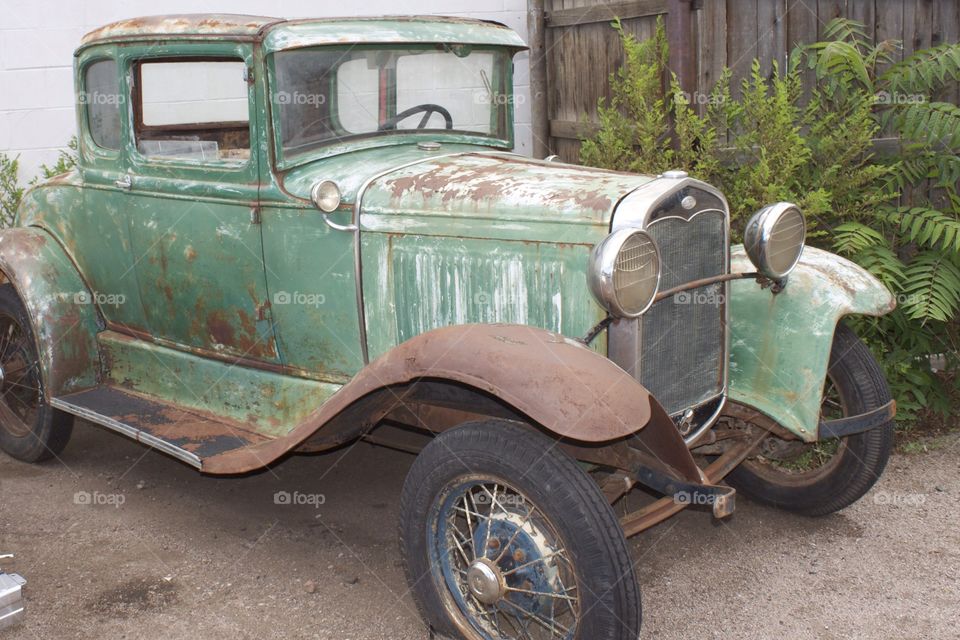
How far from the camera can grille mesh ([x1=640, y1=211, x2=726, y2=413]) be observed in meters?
3.21

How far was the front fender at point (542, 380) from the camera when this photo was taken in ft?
8.69

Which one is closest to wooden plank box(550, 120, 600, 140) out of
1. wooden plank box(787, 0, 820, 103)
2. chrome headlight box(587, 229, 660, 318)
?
wooden plank box(787, 0, 820, 103)

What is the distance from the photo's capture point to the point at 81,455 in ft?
15.5

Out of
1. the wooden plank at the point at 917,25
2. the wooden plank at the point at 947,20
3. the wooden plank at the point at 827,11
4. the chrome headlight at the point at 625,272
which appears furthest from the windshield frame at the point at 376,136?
the wooden plank at the point at 947,20

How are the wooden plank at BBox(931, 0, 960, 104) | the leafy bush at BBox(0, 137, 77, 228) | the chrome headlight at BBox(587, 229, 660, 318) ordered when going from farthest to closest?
the leafy bush at BBox(0, 137, 77, 228) < the wooden plank at BBox(931, 0, 960, 104) < the chrome headlight at BBox(587, 229, 660, 318)

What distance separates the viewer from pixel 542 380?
2697mm

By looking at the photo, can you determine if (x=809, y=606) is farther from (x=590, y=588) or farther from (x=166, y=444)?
(x=166, y=444)

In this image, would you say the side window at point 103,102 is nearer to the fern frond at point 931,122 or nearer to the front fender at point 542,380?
the front fender at point 542,380

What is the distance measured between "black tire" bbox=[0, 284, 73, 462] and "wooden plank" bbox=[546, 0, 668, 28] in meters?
3.77

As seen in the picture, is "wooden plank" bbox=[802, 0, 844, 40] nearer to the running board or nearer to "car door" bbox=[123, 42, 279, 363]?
"car door" bbox=[123, 42, 279, 363]

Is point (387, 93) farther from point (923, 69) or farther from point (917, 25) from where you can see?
point (917, 25)

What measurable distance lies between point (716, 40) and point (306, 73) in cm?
268

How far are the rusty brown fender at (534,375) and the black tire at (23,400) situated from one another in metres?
2.12

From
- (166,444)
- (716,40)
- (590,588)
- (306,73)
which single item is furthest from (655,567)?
(716,40)
